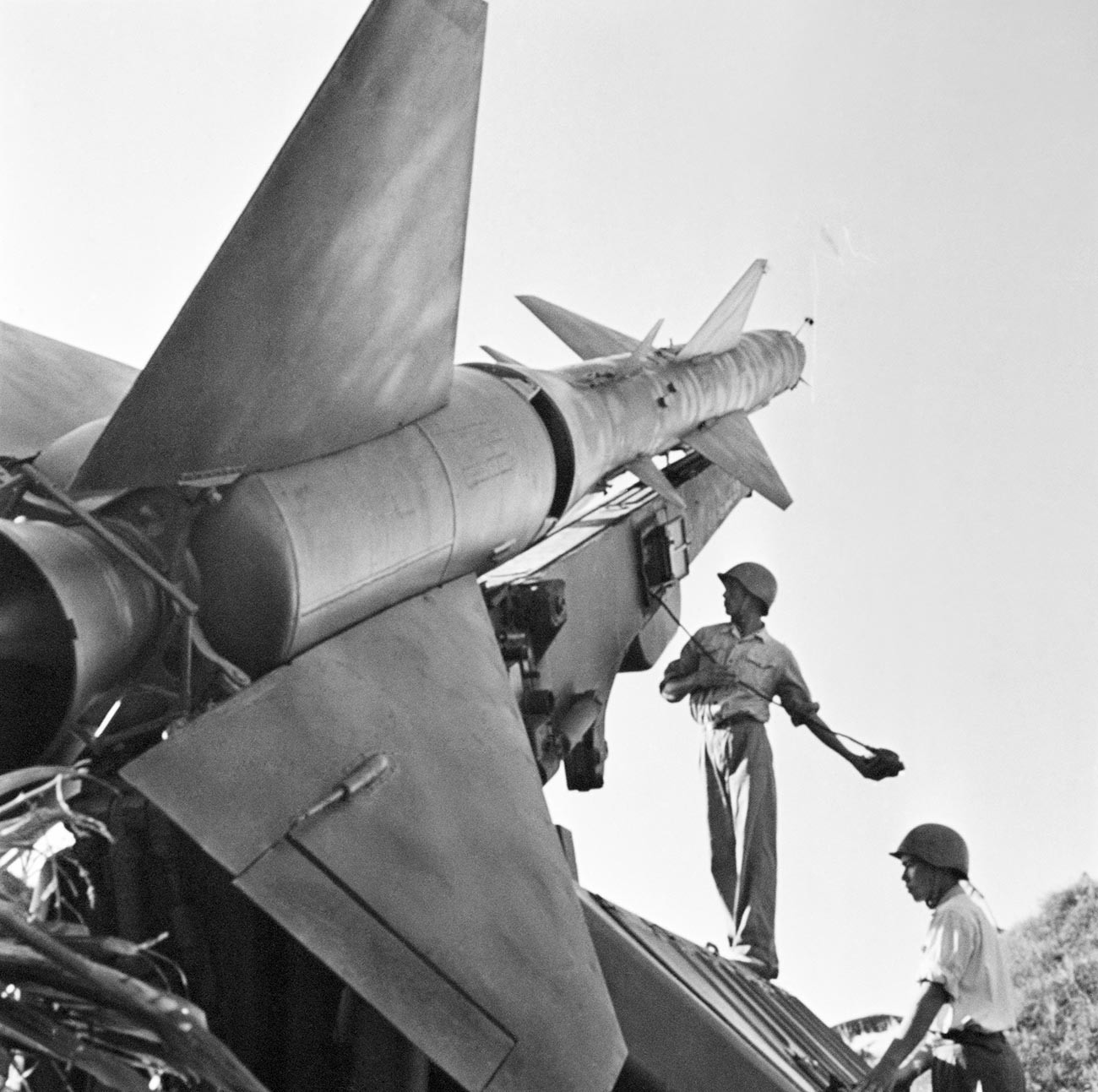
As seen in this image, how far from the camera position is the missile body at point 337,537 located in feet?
16.5

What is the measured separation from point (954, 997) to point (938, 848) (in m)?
0.66

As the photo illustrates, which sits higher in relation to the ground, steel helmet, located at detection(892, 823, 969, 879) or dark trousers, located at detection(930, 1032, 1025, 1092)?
steel helmet, located at detection(892, 823, 969, 879)

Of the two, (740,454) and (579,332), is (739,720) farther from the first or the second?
(579,332)

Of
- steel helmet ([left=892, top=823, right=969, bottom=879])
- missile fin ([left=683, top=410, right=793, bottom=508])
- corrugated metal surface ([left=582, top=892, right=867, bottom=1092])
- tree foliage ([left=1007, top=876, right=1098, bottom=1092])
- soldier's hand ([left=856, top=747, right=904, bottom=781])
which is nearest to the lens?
corrugated metal surface ([left=582, top=892, right=867, bottom=1092])

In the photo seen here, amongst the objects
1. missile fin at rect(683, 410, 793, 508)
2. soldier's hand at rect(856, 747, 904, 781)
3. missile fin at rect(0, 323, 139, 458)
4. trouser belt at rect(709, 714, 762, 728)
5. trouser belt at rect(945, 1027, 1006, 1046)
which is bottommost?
trouser belt at rect(945, 1027, 1006, 1046)

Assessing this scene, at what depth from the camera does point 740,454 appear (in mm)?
10625

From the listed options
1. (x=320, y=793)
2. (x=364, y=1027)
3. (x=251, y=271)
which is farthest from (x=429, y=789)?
(x=251, y=271)

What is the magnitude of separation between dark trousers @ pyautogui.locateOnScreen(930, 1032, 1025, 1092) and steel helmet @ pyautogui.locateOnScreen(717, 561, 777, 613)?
2.73 metres

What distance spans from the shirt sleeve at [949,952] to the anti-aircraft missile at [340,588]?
1790mm

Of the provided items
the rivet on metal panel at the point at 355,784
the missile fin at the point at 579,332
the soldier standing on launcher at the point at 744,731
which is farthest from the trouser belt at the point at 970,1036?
the missile fin at the point at 579,332

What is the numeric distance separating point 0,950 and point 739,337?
8301 mm

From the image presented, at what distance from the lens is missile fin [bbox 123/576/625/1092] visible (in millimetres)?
4676

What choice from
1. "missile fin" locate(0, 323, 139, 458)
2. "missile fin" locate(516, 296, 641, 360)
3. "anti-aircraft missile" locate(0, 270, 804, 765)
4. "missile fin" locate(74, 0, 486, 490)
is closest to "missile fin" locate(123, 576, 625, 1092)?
"anti-aircraft missile" locate(0, 270, 804, 765)

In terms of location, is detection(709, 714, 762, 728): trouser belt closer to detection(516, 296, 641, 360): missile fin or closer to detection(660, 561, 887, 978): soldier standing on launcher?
detection(660, 561, 887, 978): soldier standing on launcher
